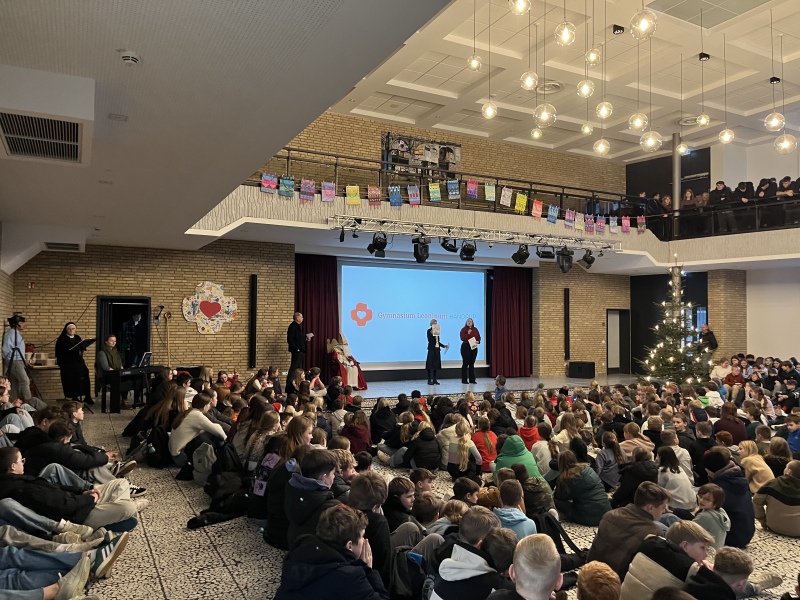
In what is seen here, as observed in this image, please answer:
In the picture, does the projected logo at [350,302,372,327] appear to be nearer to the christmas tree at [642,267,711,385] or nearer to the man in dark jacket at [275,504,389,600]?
the christmas tree at [642,267,711,385]

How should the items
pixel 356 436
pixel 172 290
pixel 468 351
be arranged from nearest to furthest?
pixel 356 436 < pixel 172 290 < pixel 468 351

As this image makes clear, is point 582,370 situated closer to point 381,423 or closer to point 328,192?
point 328,192

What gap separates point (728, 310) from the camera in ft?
56.0

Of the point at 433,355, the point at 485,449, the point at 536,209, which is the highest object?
the point at 536,209

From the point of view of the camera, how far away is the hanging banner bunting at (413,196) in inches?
492

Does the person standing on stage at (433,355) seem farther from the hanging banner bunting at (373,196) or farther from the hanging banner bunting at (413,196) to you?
the hanging banner bunting at (373,196)

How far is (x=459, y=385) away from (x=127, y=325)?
25.9 feet

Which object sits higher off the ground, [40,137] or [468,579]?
[40,137]

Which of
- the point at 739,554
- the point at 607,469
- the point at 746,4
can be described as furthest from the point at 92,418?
the point at 746,4

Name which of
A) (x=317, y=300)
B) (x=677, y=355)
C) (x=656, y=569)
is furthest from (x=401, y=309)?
(x=656, y=569)

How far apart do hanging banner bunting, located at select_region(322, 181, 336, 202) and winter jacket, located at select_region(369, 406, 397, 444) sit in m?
5.06

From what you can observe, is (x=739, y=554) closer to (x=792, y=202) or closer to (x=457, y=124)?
(x=792, y=202)

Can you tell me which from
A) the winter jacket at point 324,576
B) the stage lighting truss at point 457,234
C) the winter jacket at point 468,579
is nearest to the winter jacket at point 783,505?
the winter jacket at point 468,579

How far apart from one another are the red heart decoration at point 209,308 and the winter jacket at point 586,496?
32.0 feet
